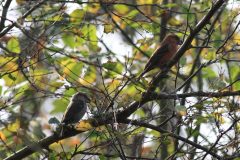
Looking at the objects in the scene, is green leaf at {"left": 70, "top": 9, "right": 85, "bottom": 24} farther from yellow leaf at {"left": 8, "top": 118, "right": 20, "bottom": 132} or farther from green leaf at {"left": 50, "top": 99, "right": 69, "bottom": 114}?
yellow leaf at {"left": 8, "top": 118, "right": 20, "bottom": 132}

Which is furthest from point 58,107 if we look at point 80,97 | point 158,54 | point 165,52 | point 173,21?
point 173,21

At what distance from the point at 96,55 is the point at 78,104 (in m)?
1.18

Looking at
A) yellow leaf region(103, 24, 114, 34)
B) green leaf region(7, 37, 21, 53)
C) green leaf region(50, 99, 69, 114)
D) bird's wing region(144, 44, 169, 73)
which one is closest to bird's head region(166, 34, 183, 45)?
bird's wing region(144, 44, 169, 73)

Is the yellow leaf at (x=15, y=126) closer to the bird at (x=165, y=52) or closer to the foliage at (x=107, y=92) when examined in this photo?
the foliage at (x=107, y=92)

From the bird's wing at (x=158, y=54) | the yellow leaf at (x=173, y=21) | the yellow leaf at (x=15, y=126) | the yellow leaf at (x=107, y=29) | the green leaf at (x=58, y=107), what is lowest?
the yellow leaf at (x=15, y=126)

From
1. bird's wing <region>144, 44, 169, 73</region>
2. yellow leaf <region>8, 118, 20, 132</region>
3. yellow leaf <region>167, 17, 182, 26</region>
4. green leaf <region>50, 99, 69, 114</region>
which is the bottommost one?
yellow leaf <region>8, 118, 20, 132</region>

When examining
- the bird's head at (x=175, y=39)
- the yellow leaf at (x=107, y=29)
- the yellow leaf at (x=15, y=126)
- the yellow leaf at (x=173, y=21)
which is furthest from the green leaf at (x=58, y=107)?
the bird's head at (x=175, y=39)

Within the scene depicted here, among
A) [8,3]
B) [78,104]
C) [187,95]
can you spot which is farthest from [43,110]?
[187,95]

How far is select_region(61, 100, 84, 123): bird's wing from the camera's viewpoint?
6.18 metres

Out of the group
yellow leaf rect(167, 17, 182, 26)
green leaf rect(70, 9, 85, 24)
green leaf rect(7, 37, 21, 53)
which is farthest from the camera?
yellow leaf rect(167, 17, 182, 26)

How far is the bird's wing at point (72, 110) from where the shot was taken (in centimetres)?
618

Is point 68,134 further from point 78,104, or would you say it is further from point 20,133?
point 78,104

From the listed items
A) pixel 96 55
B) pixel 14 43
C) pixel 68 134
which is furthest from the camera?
pixel 96 55

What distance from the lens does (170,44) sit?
22.2 feet
